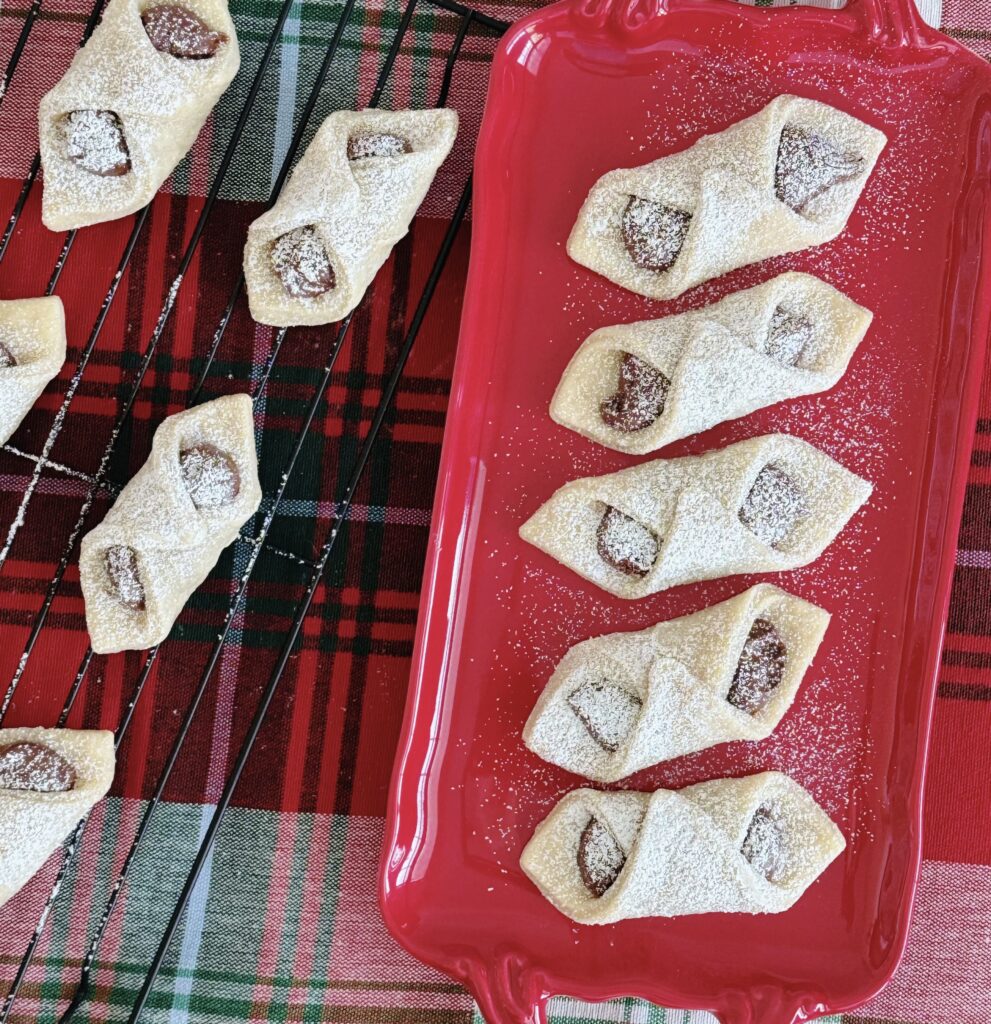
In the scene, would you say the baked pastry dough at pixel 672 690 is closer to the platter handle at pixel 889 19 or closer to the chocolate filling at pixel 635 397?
the chocolate filling at pixel 635 397

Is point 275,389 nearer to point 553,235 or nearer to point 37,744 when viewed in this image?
point 553,235

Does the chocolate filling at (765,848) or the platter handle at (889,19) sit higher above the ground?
the platter handle at (889,19)

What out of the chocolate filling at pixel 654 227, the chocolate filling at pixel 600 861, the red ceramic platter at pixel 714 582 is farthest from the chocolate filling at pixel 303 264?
the chocolate filling at pixel 600 861

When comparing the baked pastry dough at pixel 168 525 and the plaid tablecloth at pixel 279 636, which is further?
the plaid tablecloth at pixel 279 636

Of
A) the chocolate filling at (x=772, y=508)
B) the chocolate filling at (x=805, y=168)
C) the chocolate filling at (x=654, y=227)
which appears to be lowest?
the chocolate filling at (x=772, y=508)

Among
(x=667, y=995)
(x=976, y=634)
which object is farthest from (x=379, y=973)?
(x=976, y=634)

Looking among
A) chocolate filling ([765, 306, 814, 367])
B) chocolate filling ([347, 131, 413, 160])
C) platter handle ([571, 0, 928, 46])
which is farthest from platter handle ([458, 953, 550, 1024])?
platter handle ([571, 0, 928, 46])

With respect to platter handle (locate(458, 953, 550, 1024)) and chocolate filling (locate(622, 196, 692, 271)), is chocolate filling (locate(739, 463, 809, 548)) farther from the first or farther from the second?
platter handle (locate(458, 953, 550, 1024))
